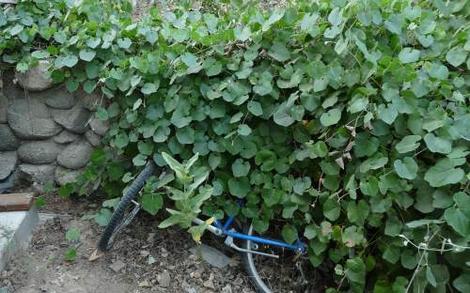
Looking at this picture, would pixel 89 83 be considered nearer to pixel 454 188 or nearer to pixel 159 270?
pixel 159 270

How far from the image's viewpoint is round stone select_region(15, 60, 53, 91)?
2.82 m

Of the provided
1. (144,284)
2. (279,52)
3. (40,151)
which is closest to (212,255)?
(144,284)

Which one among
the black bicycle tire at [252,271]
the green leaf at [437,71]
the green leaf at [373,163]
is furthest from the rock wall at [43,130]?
the green leaf at [437,71]

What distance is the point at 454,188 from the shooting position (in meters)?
2.09

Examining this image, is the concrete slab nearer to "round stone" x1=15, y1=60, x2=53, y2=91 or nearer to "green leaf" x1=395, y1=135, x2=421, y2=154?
"round stone" x1=15, y1=60, x2=53, y2=91

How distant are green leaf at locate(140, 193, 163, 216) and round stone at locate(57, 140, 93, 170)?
654mm

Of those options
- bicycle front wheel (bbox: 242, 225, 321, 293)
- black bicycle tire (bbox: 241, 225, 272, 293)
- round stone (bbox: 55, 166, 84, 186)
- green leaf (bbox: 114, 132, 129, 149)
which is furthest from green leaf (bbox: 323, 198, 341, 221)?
round stone (bbox: 55, 166, 84, 186)

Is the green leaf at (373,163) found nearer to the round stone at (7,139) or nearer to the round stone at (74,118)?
the round stone at (74,118)

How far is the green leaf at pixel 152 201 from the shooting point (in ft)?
→ 8.29

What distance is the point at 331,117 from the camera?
2.27m

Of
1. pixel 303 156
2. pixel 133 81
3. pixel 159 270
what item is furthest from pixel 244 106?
pixel 159 270

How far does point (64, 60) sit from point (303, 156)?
1322 mm

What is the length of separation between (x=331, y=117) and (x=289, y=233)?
0.61 meters

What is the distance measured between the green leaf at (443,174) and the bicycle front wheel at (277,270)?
30.5 inches
